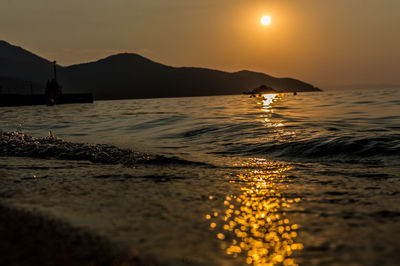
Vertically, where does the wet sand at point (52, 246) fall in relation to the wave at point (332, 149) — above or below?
above

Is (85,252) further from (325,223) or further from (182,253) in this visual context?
(325,223)

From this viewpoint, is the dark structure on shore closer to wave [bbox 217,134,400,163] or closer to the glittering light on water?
wave [bbox 217,134,400,163]

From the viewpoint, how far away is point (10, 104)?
3034 inches

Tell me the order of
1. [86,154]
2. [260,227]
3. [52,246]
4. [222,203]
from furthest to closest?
1. [86,154]
2. [222,203]
3. [260,227]
4. [52,246]

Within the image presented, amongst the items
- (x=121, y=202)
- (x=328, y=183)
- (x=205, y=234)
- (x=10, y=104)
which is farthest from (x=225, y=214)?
(x=10, y=104)

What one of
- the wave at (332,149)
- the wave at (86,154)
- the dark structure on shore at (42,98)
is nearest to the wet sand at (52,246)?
the wave at (86,154)

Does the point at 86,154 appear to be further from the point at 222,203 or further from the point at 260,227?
the point at 260,227

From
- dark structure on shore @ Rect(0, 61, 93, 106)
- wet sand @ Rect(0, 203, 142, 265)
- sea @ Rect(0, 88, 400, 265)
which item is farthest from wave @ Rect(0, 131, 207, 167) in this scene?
dark structure on shore @ Rect(0, 61, 93, 106)

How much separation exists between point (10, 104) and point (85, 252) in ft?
287

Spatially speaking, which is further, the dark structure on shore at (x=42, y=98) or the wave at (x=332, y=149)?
the dark structure on shore at (x=42, y=98)

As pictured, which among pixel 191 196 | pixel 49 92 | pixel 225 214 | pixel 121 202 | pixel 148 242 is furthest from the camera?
pixel 49 92

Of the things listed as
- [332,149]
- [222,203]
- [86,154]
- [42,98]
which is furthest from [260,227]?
[42,98]

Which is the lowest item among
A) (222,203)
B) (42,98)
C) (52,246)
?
(222,203)

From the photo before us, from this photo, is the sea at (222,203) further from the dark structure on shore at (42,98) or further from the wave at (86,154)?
the dark structure on shore at (42,98)
